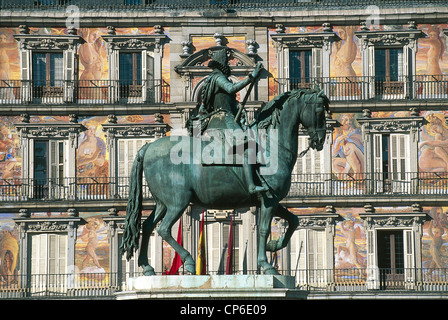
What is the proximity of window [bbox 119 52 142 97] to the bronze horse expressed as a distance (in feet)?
87.3

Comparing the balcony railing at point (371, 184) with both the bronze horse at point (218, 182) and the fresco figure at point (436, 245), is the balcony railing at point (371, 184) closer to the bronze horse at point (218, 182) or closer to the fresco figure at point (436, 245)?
the fresco figure at point (436, 245)

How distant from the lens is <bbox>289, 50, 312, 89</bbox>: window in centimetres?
4438

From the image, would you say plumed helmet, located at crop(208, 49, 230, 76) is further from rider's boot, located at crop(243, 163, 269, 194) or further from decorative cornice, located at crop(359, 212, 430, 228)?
decorative cornice, located at crop(359, 212, 430, 228)

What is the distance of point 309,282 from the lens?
43125mm

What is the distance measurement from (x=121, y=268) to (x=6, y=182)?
5.45m

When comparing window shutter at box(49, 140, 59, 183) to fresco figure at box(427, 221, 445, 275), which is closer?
fresco figure at box(427, 221, 445, 275)

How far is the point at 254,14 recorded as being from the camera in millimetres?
44594

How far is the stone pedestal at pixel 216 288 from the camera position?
54.6 ft

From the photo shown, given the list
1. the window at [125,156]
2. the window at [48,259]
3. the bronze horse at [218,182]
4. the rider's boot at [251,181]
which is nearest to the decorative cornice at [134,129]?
the window at [125,156]

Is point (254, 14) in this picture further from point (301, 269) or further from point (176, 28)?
point (301, 269)

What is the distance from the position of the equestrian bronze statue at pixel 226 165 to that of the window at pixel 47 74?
27.0 m

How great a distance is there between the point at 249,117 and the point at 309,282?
6.53 m

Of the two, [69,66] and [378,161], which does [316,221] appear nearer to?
[378,161]

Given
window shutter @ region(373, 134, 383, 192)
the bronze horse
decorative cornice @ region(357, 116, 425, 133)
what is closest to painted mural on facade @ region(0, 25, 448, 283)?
decorative cornice @ region(357, 116, 425, 133)
